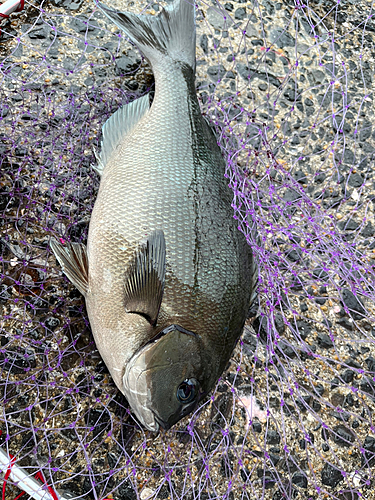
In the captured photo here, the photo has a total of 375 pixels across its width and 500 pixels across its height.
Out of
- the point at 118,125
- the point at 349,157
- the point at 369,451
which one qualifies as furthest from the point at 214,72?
the point at 369,451

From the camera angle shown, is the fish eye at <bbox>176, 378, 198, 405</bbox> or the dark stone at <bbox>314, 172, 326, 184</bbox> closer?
the fish eye at <bbox>176, 378, 198, 405</bbox>

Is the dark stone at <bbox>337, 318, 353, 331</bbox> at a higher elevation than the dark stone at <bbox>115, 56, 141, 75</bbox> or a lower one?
lower

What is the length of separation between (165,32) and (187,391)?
1747 millimetres

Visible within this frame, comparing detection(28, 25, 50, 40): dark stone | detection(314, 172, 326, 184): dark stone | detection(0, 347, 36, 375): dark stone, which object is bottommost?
detection(0, 347, 36, 375): dark stone

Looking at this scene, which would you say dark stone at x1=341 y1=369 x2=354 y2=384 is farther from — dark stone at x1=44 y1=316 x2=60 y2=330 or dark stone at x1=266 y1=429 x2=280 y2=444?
dark stone at x1=44 y1=316 x2=60 y2=330

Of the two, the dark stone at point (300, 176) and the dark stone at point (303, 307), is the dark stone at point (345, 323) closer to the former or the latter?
the dark stone at point (303, 307)

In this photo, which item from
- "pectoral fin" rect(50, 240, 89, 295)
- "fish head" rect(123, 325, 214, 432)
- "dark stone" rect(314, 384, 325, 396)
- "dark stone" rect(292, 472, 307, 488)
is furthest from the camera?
"dark stone" rect(314, 384, 325, 396)

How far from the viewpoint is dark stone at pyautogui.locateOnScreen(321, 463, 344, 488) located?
2.13 m

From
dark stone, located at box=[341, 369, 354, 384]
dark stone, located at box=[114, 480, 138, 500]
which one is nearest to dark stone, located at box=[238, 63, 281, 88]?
dark stone, located at box=[341, 369, 354, 384]

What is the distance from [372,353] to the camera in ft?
7.64

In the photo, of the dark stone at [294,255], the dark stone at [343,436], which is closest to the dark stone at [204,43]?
the dark stone at [294,255]

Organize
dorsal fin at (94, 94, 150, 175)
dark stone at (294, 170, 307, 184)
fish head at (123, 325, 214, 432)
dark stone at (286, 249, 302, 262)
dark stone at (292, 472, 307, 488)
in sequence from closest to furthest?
fish head at (123, 325, 214, 432) < dorsal fin at (94, 94, 150, 175) < dark stone at (292, 472, 307, 488) < dark stone at (286, 249, 302, 262) < dark stone at (294, 170, 307, 184)

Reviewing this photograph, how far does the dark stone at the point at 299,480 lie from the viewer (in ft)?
6.94

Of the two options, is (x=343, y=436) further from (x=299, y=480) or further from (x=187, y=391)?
(x=187, y=391)
